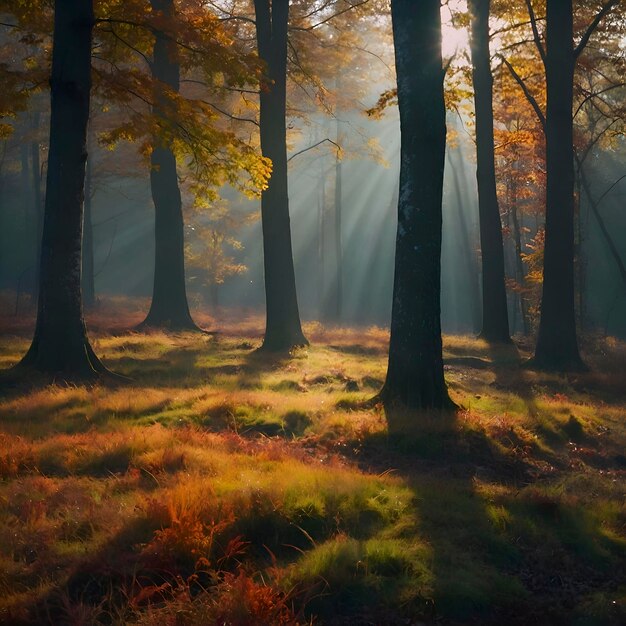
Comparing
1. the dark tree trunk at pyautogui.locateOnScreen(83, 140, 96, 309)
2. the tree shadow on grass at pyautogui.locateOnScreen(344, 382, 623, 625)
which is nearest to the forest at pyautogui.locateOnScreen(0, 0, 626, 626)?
the tree shadow on grass at pyautogui.locateOnScreen(344, 382, 623, 625)

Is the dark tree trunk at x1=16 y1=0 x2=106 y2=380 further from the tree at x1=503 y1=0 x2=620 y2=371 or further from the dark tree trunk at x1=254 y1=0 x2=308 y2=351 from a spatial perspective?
the tree at x1=503 y1=0 x2=620 y2=371

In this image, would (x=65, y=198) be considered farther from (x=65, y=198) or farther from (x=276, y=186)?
(x=276, y=186)

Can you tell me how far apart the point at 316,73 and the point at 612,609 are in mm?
17577

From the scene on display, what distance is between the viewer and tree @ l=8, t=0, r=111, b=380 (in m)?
10.6

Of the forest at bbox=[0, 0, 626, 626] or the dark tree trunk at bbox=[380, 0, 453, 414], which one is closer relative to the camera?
the forest at bbox=[0, 0, 626, 626]

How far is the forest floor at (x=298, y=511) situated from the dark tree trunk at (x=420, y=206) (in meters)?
0.85

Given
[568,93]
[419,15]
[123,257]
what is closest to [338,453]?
[419,15]

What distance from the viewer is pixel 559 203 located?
15.0 meters

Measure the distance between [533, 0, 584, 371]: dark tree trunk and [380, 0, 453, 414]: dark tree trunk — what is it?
21.6 ft

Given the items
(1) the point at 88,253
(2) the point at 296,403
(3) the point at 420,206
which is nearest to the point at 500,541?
(2) the point at 296,403

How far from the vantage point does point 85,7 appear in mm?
10797

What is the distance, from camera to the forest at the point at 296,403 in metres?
4.46

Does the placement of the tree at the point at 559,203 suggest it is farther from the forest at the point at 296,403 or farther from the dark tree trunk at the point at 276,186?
the dark tree trunk at the point at 276,186

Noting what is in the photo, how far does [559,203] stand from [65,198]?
1064cm
